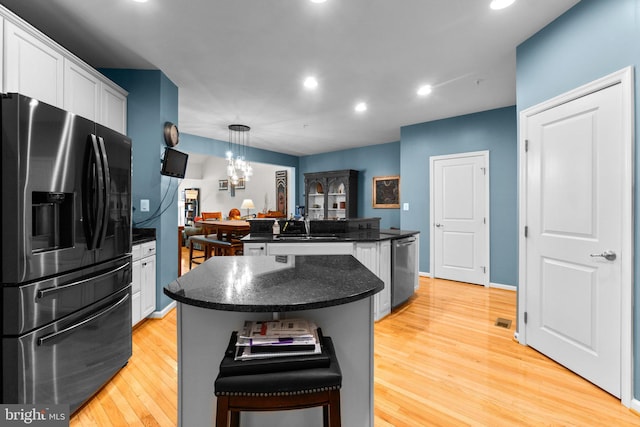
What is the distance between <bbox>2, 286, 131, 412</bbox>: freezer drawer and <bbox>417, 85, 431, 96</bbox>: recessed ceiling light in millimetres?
3649

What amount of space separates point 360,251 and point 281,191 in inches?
238

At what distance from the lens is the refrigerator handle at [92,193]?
5.69 ft

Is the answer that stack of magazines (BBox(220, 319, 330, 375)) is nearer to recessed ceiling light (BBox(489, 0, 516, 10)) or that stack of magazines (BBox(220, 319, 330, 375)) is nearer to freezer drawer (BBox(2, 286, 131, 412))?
freezer drawer (BBox(2, 286, 131, 412))

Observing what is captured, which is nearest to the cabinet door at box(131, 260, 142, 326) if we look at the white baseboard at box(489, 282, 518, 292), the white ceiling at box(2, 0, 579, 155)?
the white ceiling at box(2, 0, 579, 155)

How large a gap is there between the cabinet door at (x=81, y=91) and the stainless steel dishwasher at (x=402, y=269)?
311 centimetres

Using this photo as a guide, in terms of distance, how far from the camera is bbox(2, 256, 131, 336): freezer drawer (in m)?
1.42

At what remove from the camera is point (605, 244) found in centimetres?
192

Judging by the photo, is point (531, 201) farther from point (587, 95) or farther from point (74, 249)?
point (74, 249)

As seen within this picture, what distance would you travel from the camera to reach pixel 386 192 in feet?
22.1

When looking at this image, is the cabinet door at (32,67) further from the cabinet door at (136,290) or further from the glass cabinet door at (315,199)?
the glass cabinet door at (315,199)

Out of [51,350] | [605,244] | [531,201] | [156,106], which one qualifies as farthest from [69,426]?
[531,201]

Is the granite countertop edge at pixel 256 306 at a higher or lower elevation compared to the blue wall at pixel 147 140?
lower

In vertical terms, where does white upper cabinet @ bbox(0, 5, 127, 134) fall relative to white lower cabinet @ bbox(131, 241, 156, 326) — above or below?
above

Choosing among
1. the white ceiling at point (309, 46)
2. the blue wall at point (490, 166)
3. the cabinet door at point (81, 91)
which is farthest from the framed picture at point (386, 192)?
the cabinet door at point (81, 91)
